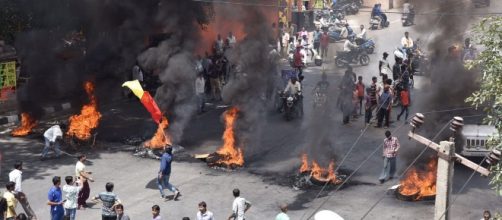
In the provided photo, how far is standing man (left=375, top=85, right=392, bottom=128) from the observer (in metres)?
21.7

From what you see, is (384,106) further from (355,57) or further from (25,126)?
(25,126)

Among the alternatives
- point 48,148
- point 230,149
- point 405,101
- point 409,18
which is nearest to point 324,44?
point 409,18

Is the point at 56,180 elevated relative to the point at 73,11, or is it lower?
lower

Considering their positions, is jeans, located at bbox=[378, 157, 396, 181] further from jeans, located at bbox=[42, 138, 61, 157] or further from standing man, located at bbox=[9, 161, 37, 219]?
jeans, located at bbox=[42, 138, 61, 157]

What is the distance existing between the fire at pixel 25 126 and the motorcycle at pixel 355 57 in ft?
39.1

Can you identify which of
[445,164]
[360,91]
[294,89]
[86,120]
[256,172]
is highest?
[445,164]

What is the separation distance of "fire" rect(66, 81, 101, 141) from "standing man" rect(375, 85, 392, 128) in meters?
8.16

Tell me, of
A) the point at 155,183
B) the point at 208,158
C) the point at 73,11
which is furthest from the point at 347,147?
the point at 73,11

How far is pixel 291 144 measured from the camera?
21109mm

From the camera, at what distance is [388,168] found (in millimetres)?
17688

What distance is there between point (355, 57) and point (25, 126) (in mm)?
13840

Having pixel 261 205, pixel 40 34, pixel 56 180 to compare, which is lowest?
pixel 261 205

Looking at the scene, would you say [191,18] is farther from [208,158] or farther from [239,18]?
[208,158]

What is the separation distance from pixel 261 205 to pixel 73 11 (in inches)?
426
